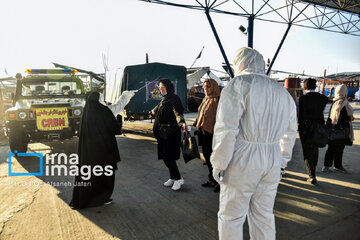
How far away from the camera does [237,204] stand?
1.73m

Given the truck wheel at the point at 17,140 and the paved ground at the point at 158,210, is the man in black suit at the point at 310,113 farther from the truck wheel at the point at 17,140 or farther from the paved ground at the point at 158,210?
the truck wheel at the point at 17,140

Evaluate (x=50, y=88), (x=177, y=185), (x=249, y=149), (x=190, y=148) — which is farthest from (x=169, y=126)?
(x=50, y=88)

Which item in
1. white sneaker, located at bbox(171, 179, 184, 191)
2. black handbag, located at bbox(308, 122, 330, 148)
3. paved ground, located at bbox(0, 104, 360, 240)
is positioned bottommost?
paved ground, located at bbox(0, 104, 360, 240)

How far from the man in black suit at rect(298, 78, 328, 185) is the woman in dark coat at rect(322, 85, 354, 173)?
2.12 ft

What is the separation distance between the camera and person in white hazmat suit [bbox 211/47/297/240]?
1697 mm

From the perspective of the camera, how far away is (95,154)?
9.96 ft

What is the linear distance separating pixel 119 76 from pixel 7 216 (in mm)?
6316

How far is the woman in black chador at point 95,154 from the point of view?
2961 mm

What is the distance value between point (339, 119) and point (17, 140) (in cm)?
711

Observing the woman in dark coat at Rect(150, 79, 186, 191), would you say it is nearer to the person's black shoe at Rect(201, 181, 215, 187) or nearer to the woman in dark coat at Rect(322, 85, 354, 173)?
the person's black shoe at Rect(201, 181, 215, 187)

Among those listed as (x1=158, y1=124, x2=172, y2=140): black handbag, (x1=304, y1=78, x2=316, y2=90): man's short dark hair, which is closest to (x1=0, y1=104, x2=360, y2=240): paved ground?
(x1=158, y1=124, x2=172, y2=140): black handbag

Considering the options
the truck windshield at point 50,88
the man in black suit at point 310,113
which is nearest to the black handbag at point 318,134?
the man in black suit at point 310,113

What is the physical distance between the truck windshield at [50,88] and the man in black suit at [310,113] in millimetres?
5911

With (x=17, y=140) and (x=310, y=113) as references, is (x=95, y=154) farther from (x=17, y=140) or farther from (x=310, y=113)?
(x=17, y=140)
